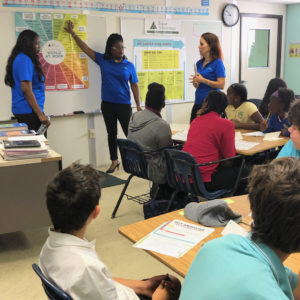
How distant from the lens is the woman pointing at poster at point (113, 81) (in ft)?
15.3

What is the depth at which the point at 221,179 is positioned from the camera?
3.03m

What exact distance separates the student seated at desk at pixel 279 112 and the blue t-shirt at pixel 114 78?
1.78m

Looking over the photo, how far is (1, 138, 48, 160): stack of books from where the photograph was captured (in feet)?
8.99

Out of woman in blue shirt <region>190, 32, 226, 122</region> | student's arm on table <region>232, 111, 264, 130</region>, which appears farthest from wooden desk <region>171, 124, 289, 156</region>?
woman in blue shirt <region>190, 32, 226, 122</region>

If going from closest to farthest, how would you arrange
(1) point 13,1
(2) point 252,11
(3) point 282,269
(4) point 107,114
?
(3) point 282,269 < (1) point 13,1 < (4) point 107,114 < (2) point 252,11

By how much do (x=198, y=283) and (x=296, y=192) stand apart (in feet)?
1.00

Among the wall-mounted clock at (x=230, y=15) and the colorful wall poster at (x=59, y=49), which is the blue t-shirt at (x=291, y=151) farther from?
the wall-mounted clock at (x=230, y=15)

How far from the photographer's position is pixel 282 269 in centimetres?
90

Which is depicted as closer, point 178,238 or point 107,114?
point 178,238

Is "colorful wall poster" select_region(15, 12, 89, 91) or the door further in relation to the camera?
the door

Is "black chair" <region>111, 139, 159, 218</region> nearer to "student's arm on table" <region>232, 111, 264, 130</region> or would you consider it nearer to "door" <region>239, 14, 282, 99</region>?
"student's arm on table" <region>232, 111, 264, 130</region>

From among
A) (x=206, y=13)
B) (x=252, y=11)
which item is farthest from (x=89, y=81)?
(x=252, y=11)

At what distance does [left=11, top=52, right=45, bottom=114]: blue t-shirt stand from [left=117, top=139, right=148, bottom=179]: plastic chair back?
1.15 m

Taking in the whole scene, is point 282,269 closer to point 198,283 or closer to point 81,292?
point 198,283
